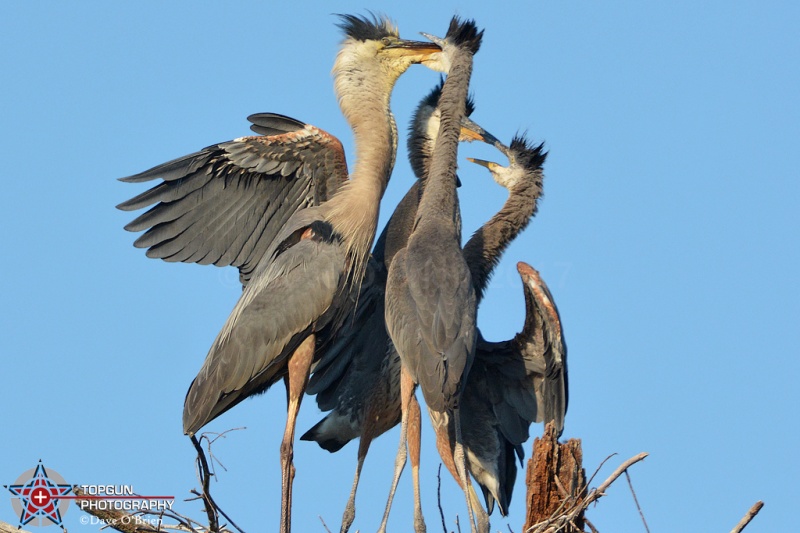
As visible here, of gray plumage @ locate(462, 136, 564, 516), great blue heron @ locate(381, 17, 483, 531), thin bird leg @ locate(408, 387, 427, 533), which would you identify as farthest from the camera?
gray plumage @ locate(462, 136, 564, 516)

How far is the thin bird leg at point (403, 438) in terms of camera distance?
788cm

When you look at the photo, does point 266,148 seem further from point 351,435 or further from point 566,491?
point 566,491

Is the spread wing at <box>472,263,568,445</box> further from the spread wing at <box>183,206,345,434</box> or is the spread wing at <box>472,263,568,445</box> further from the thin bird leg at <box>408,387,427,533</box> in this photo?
the spread wing at <box>183,206,345,434</box>

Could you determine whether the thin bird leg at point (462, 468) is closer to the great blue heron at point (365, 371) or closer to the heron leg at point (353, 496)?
the heron leg at point (353, 496)

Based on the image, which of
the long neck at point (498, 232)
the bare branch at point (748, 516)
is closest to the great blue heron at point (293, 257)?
the long neck at point (498, 232)

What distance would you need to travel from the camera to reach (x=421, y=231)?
806 cm

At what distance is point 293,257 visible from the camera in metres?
8.11

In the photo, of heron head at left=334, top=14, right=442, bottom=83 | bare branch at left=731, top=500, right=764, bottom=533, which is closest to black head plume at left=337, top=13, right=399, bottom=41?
heron head at left=334, top=14, right=442, bottom=83

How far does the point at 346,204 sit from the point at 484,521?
221cm

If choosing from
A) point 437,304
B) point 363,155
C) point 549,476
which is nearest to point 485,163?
point 363,155

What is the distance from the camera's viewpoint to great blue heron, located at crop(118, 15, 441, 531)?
26.2ft

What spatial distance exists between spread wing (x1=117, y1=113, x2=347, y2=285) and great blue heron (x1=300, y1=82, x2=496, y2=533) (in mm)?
709

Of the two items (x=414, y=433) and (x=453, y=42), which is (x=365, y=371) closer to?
(x=414, y=433)

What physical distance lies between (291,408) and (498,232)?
2.10 meters
